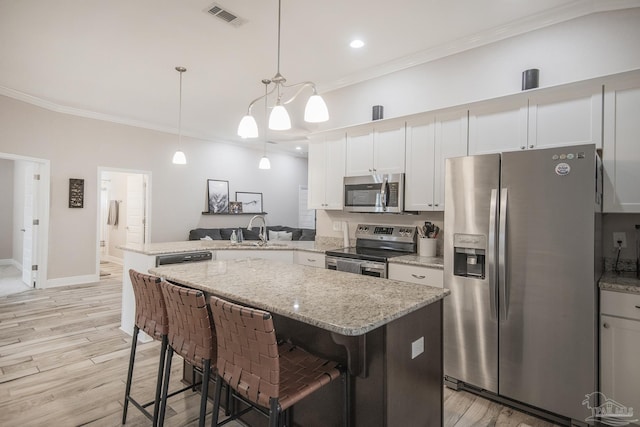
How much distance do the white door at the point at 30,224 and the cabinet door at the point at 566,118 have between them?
6763 mm

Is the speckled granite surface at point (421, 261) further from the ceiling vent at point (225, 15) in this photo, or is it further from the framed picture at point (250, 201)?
the framed picture at point (250, 201)

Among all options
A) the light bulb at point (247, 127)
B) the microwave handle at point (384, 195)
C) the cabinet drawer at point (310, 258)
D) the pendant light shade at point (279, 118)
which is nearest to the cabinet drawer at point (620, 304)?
the microwave handle at point (384, 195)

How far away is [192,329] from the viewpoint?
171 cm

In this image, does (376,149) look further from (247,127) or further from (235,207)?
(235,207)

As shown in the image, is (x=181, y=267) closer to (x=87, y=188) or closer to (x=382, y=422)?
(x=382, y=422)

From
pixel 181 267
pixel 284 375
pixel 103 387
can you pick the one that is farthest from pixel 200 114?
pixel 284 375

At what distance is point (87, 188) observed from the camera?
5930 millimetres

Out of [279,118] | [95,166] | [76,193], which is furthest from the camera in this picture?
[95,166]

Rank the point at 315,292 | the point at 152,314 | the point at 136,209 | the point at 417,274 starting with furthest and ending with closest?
the point at 136,209
the point at 417,274
the point at 152,314
the point at 315,292

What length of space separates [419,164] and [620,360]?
2081 millimetres

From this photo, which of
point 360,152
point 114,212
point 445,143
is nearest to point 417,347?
point 445,143

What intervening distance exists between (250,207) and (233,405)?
6.26m

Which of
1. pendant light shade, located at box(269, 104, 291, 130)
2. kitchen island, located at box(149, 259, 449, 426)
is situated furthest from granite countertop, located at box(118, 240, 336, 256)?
pendant light shade, located at box(269, 104, 291, 130)

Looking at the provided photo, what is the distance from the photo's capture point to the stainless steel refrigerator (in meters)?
2.12
